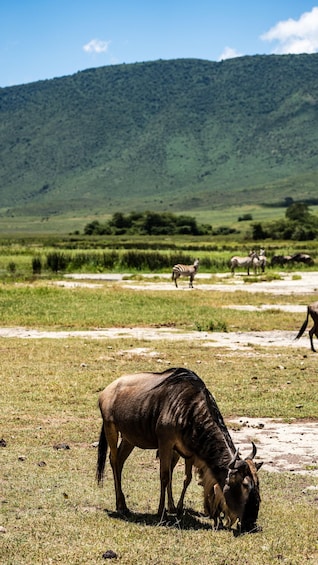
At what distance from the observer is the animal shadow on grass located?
9.09m

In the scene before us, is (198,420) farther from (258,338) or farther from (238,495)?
(258,338)

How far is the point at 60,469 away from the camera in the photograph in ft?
37.4

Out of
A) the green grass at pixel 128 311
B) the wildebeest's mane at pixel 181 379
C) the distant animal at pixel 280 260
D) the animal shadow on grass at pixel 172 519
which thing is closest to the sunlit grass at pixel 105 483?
the animal shadow on grass at pixel 172 519

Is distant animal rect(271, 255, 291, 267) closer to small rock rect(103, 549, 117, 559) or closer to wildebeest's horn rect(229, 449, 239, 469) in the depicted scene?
wildebeest's horn rect(229, 449, 239, 469)

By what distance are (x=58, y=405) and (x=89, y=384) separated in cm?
185

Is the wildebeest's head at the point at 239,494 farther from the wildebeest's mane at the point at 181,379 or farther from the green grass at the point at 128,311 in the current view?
the green grass at the point at 128,311

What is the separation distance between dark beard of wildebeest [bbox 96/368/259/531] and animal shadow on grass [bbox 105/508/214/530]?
3.9 inches

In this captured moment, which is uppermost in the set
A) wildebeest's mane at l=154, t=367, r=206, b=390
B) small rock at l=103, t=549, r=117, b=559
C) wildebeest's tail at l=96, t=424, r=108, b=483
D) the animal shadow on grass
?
wildebeest's mane at l=154, t=367, r=206, b=390

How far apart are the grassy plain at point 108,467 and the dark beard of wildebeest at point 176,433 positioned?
0.38 m

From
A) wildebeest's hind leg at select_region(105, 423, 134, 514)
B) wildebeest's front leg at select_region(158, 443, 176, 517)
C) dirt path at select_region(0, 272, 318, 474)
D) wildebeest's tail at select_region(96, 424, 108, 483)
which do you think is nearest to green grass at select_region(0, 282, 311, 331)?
dirt path at select_region(0, 272, 318, 474)

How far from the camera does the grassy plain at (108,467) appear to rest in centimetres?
834

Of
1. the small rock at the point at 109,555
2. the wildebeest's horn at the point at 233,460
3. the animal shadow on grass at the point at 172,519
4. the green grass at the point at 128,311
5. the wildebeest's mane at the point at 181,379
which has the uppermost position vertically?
the wildebeest's mane at the point at 181,379

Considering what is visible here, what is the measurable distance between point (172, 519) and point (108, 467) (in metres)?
2.66

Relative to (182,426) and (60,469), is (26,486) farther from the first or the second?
(182,426)
